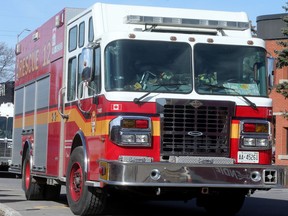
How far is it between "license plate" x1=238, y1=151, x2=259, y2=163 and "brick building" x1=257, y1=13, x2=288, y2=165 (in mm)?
23319

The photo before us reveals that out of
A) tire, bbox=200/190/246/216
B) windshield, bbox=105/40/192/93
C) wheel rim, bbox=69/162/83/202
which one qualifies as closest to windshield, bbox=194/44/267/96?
windshield, bbox=105/40/192/93

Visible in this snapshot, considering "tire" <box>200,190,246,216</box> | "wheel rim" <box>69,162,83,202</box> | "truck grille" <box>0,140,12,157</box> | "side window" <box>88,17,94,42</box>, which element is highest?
"side window" <box>88,17,94,42</box>

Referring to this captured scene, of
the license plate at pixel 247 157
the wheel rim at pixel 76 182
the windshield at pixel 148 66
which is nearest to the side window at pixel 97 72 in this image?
the windshield at pixel 148 66

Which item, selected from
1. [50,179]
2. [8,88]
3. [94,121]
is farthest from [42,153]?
[8,88]

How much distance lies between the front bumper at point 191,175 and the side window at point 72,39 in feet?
8.87

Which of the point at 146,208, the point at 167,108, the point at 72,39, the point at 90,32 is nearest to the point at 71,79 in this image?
the point at 72,39

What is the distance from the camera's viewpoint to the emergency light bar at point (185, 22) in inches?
384

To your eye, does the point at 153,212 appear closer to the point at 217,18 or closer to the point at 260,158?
the point at 260,158

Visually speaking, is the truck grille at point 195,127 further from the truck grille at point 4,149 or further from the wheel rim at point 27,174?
the truck grille at point 4,149

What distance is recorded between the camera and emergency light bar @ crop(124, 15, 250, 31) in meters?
9.75

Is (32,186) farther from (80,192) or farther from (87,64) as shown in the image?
(87,64)

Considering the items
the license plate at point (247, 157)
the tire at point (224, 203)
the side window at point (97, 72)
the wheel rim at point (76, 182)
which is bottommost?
the tire at point (224, 203)

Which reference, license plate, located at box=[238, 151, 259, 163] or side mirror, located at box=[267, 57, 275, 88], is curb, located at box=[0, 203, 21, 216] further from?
side mirror, located at box=[267, 57, 275, 88]

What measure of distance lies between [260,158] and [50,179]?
14.1 feet
